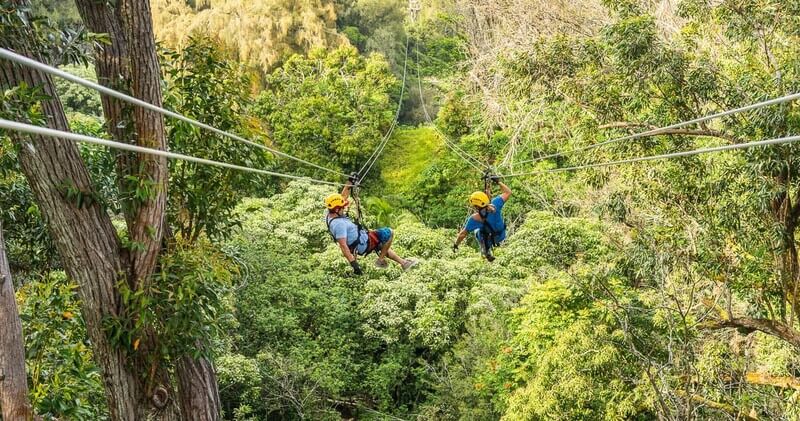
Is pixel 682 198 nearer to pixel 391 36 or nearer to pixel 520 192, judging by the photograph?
pixel 520 192

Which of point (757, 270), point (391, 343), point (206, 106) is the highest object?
point (206, 106)

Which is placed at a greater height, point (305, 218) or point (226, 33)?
point (226, 33)

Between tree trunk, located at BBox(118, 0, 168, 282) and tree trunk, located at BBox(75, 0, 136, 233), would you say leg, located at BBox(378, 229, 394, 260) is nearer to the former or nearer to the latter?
tree trunk, located at BBox(118, 0, 168, 282)

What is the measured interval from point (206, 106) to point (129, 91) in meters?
0.72

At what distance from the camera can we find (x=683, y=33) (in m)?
8.47

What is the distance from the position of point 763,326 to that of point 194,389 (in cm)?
575

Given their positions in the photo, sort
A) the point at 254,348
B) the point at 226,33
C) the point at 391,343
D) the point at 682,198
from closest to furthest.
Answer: the point at 682,198 → the point at 254,348 → the point at 391,343 → the point at 226,33

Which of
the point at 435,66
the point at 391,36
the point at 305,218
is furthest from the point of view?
Result: the point at 391,36

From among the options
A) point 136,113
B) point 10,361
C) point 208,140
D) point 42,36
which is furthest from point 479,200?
point 10,361

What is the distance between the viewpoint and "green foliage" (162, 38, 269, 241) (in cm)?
523

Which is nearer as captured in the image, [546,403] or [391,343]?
[546,403]

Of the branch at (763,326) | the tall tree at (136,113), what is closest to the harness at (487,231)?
the branch at (763,326)

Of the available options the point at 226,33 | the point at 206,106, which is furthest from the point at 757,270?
the point at 226,33

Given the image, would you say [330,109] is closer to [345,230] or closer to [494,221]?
[494,221]
